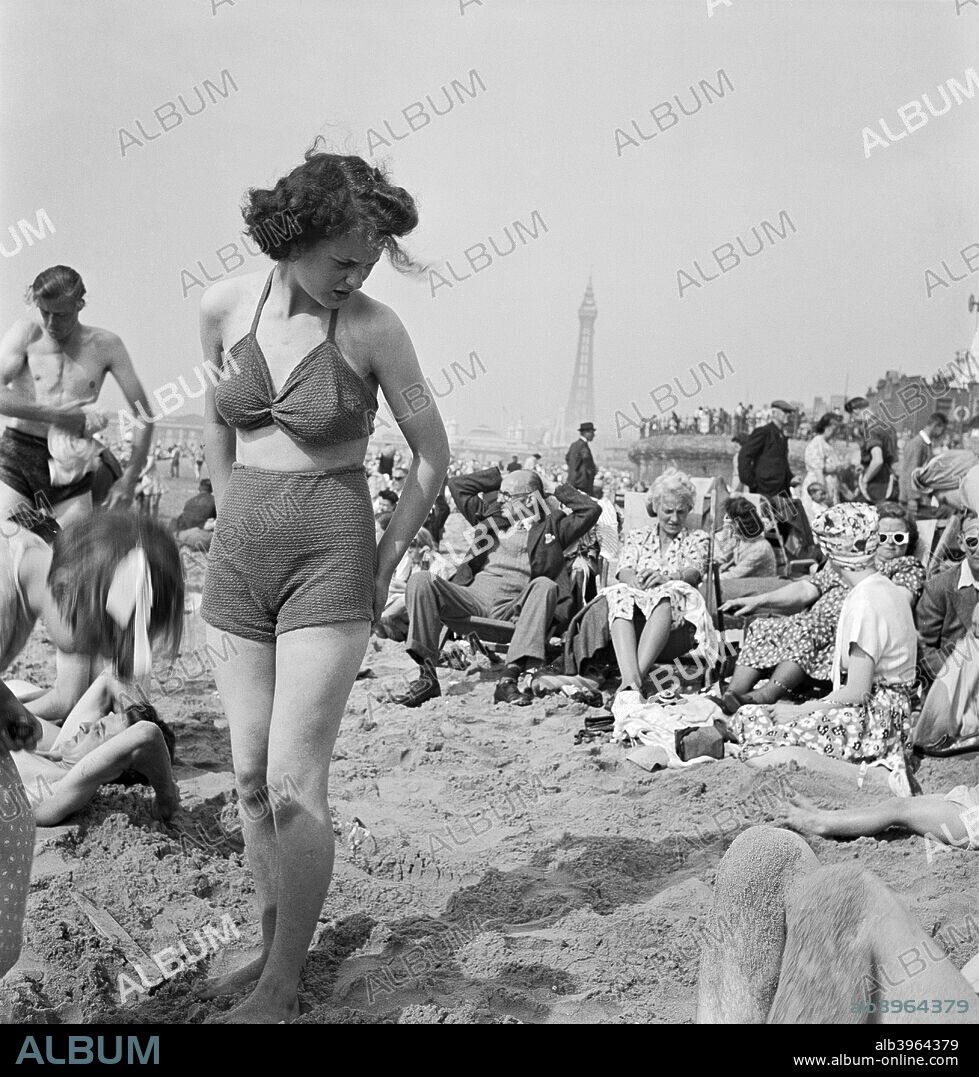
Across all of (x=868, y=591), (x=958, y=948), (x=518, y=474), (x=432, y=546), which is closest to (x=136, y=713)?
(x=958, y=948)

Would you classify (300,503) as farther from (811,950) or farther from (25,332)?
(25,332)

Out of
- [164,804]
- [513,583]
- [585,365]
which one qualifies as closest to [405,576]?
[513,583]

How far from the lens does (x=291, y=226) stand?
2.60 m

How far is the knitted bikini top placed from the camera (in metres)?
2.58

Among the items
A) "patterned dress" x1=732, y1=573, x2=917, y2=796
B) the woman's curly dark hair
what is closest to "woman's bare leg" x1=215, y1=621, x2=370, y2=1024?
the woman's curly dark hair

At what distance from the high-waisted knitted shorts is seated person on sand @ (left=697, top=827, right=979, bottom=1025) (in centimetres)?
118

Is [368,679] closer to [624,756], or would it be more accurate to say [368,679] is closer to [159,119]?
[624,756]

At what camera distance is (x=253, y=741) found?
2697mm

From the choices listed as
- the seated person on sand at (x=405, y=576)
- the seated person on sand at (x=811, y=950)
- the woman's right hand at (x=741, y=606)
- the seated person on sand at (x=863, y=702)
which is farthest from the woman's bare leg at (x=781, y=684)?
the seated person on sand at (x=811, y=950)

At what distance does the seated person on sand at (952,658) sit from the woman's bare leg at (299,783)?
3.34 metres

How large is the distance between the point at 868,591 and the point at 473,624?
2.80m

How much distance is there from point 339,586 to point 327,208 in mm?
873

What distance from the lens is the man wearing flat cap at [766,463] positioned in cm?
906

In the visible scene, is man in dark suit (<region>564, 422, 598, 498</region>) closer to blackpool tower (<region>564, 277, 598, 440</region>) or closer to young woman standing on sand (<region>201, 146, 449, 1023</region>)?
young woman standing on sand (<region>201, 146, 449, 1023</region>)
